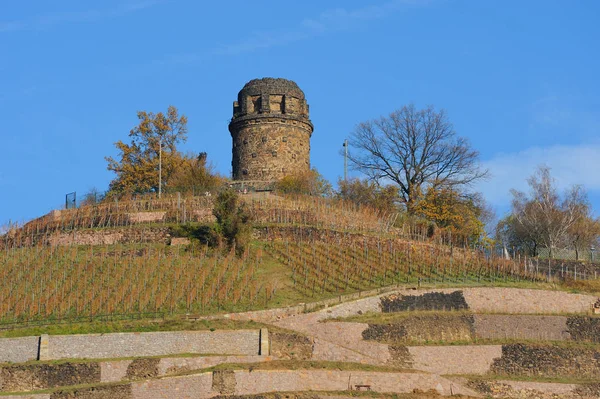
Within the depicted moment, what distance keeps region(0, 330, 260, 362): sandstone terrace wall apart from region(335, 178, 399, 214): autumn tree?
23320mm

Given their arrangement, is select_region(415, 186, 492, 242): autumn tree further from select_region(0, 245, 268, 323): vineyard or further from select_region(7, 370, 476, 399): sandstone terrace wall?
select_region(7, 370, 476, 399): sandstone terrace wall

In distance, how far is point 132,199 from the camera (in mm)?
52438

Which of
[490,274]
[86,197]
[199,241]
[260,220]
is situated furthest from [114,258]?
[490,274]

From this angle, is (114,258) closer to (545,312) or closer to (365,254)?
(365,254)

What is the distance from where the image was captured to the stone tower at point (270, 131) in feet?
184

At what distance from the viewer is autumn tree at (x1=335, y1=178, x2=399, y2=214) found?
55412 millimetres

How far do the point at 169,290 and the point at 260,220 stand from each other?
11.0 m

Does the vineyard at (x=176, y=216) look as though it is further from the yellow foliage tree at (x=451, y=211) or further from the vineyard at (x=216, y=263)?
the yellow foliage tree at (x=451, y=211)

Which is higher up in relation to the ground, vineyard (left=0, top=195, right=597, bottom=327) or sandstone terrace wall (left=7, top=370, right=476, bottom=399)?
vineyard (left=0, top=195, right=597, bottom=327)

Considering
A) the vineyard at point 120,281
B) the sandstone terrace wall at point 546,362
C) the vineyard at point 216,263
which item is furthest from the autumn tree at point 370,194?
the sandstone terrace wall at point 546,362

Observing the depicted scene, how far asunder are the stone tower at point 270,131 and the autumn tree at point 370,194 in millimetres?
2623

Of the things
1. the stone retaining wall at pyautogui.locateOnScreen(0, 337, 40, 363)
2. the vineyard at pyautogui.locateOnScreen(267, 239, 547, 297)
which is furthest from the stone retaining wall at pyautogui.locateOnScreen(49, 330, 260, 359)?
the vineyard at pyautogui.locateOnScreen(267, 239, 547, 297)

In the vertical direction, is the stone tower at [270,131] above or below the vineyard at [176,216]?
above

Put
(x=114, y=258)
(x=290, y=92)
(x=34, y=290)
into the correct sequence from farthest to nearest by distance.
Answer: (x=290, y=92), (x=114, y=258), (x=34, y=290)
